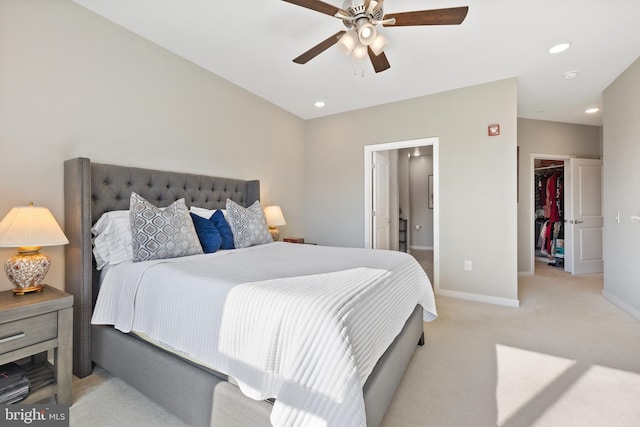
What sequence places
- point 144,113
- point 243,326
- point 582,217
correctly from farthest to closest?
1. point 582,217
2. point 144,113
3. point 243,326

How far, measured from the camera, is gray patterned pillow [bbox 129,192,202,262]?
1872 mm

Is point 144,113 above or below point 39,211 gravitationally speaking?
above

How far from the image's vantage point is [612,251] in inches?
129

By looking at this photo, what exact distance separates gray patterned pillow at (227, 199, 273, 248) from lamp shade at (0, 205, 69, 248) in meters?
1.24

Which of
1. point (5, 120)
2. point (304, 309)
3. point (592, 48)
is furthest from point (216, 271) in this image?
point (592, 48)

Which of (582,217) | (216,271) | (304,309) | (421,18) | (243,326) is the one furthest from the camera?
(582,217)

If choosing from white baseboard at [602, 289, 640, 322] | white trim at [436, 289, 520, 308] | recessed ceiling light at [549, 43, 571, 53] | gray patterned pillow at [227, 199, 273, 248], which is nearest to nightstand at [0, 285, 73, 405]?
gray patterned pillow at [227, 199, 273, 248]

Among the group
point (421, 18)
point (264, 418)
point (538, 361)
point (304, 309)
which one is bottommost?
point (538, 361)

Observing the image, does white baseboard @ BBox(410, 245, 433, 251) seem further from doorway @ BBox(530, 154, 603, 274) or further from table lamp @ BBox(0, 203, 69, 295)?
table lamp @ BBox(0, 203, 69, 295)

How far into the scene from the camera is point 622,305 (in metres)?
3.05

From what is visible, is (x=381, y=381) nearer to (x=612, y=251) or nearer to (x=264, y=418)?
(x=264, y=418)

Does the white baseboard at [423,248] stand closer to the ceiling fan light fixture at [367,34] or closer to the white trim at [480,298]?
the white trim at [480,298]

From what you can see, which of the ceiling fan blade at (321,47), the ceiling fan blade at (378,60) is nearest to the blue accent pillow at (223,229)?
the ceiling fan blade at (321,47)

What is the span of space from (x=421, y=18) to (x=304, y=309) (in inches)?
73.2
